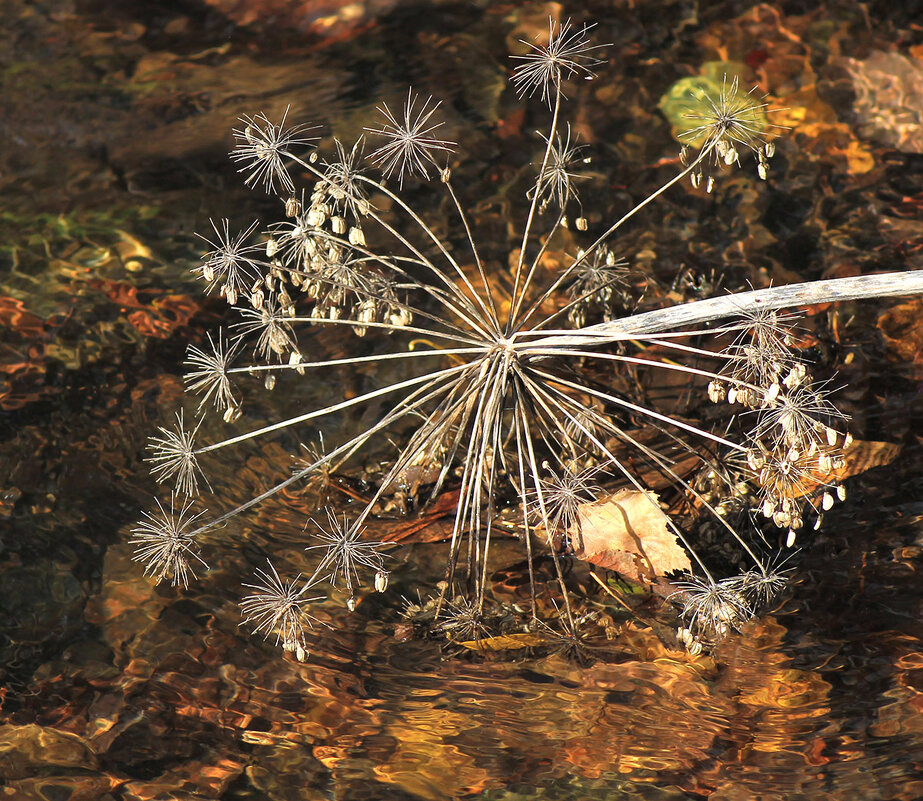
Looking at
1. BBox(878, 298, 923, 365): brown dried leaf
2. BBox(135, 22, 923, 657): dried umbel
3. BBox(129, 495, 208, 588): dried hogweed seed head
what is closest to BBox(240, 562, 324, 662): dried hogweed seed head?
BBox(135, 22, 923, 657): dried umbel

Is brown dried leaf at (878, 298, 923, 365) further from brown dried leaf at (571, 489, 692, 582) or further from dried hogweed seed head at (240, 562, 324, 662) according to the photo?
dried hogweed seed head at (240, 562, 324, 662)

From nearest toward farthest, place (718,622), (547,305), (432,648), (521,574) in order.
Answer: (718,622), (432,648), (521,574), (547,305)

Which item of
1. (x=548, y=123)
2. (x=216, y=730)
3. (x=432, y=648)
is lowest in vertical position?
(x=216, y=730)

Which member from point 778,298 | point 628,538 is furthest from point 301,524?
point 778,298

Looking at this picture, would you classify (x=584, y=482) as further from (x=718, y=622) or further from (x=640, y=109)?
(x=640, y=109)

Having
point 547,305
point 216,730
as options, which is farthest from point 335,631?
point 547,305

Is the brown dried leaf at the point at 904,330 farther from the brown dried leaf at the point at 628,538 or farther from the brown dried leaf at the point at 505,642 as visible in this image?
the brown dried leaf at the point at 505,642

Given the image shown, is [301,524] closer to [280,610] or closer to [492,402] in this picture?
[280,610]
